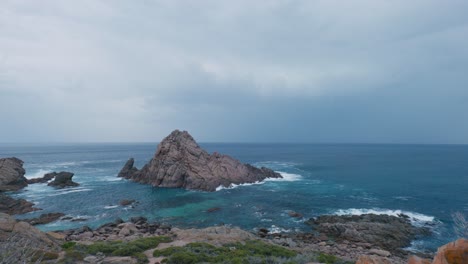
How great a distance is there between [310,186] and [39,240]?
54066mm

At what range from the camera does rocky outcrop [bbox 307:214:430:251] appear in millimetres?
28750

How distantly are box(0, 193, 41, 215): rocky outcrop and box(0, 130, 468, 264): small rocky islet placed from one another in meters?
0.13

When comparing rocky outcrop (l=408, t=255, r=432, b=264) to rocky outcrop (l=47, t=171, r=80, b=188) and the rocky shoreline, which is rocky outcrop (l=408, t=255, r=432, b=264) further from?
rocky outcrop (l=47, t=171, r=80, b=188)

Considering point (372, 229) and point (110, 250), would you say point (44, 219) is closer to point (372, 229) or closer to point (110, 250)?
point (110, 250)

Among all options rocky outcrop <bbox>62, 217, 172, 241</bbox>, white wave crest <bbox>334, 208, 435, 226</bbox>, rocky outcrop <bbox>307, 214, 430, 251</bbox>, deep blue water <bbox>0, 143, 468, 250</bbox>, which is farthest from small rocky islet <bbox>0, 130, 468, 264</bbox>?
deep blue water <bbox>0, 143, 468, 250</bbox>

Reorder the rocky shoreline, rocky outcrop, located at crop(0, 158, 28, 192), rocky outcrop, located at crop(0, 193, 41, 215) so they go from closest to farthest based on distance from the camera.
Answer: the rocky shoreline → rocky outcrop, located at crop(0, 193, 41, 215) → rocky outcrop, located at crop(0, 158, 28, 192)

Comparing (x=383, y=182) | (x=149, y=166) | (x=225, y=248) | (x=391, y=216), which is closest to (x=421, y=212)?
(x=391, y=216)

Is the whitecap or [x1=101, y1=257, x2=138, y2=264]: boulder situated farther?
the whitecap

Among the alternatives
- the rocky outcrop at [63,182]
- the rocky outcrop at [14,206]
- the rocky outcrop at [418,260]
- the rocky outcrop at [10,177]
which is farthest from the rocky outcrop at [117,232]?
the rocky outcrop at [10,177]

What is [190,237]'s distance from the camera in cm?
2159

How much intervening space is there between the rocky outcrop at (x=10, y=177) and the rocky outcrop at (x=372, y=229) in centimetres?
6731

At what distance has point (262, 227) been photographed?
108 ft

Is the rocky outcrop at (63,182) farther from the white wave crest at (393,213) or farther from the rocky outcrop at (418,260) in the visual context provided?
the rocky outcrop at (418,260)

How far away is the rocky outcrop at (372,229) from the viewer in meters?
28.8
